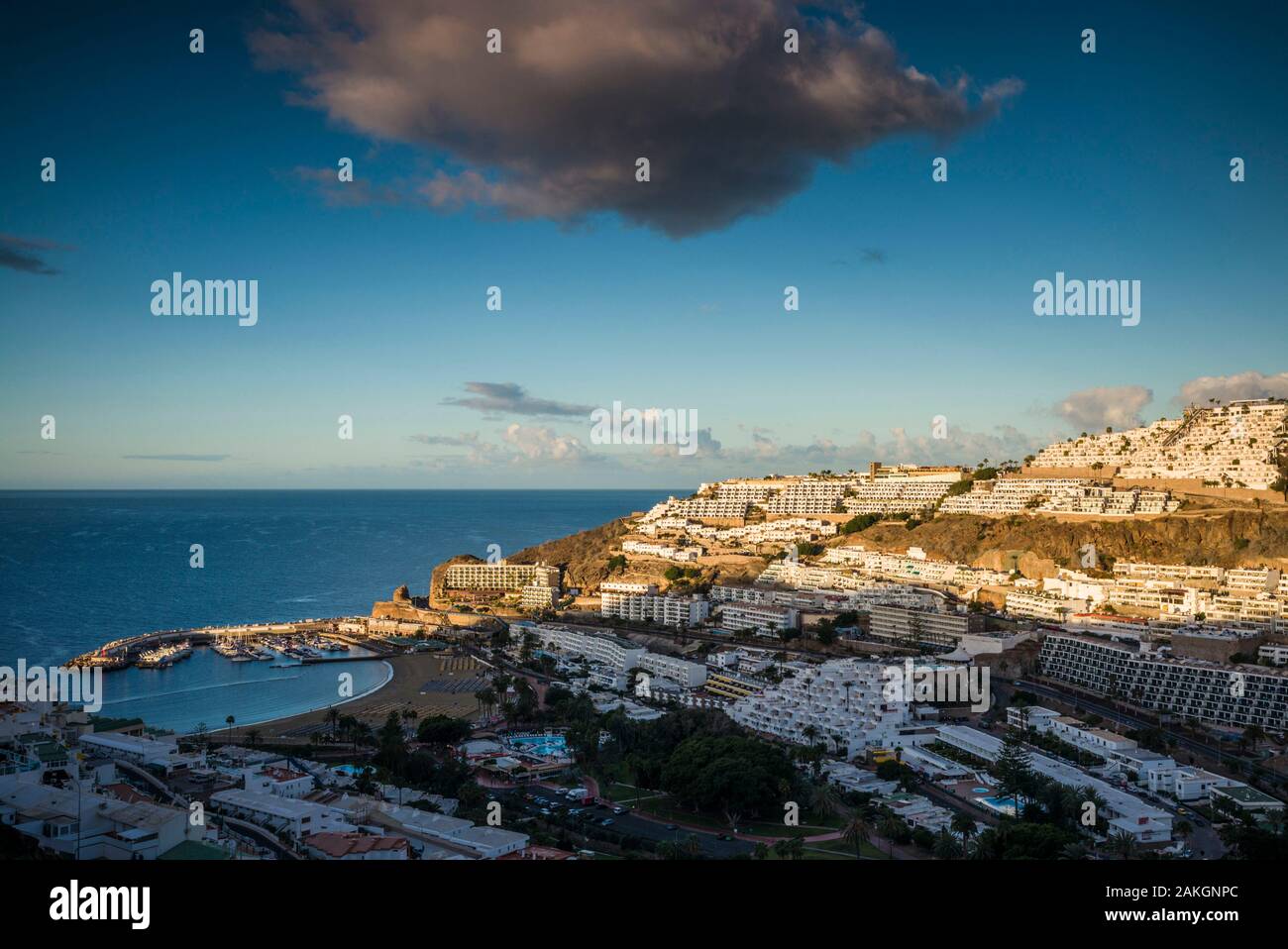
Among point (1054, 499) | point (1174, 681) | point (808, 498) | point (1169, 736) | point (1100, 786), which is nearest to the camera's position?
point (1100, 786)

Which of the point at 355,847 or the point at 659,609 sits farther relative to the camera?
the point at 659,609

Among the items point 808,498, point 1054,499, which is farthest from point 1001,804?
point 808,498

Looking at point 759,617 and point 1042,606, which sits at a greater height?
point 1042,606

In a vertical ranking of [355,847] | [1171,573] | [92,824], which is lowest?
[355,847]

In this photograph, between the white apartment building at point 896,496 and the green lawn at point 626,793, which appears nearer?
the green lawn at point 626,793

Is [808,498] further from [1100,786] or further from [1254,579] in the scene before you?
[1100,786]

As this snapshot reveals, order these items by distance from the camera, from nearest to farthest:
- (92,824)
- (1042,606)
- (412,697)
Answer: (92,824)
(412,697)
(1042,606)

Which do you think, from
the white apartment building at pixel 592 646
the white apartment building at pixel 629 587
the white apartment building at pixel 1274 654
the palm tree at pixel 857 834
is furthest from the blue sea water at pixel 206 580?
the white apartment building at pixel 1274 654

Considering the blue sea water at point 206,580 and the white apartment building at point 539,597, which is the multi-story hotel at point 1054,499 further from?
the blue sea water at point 206,580
